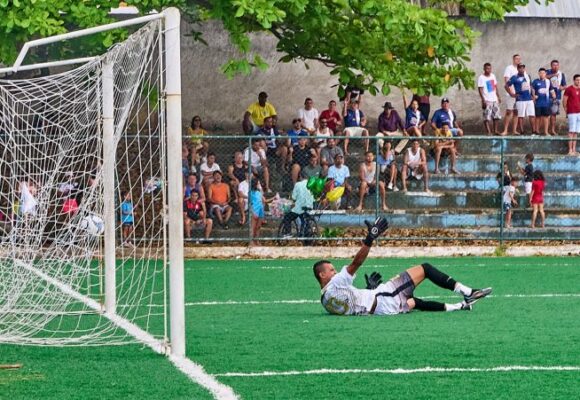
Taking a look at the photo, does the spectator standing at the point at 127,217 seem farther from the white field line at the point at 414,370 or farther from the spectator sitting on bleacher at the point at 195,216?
the white field line at the point at 414,370

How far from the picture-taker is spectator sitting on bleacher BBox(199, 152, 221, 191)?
25594mm

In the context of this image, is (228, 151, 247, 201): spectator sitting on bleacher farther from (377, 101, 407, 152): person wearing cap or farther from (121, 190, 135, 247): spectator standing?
(377, 101, 407, 152): person wearing cap

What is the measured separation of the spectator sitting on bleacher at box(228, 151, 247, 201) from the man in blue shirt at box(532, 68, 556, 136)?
916 cm

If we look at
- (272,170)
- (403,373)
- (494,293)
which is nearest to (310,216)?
(272,170)

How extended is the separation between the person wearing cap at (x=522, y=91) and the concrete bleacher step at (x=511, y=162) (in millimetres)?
3186

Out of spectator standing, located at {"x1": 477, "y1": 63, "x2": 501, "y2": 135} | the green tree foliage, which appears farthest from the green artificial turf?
spectator standing, located at {"x1": 477, "y1": 63, "x2": 501, "y2": 135}

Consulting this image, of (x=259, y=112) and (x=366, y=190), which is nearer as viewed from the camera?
(x=366, y=190)

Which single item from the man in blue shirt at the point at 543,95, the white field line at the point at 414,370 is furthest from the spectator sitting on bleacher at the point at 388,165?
the white field line at the point at 414,370

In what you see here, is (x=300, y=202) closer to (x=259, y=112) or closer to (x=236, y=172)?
(x=236, y=172)

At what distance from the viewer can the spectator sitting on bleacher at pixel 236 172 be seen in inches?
1024

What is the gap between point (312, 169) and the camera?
86.6ft

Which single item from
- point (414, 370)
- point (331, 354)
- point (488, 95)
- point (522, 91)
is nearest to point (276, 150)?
point (488, 95)

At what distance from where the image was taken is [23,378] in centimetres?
1055

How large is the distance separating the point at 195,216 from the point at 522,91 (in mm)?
10092
